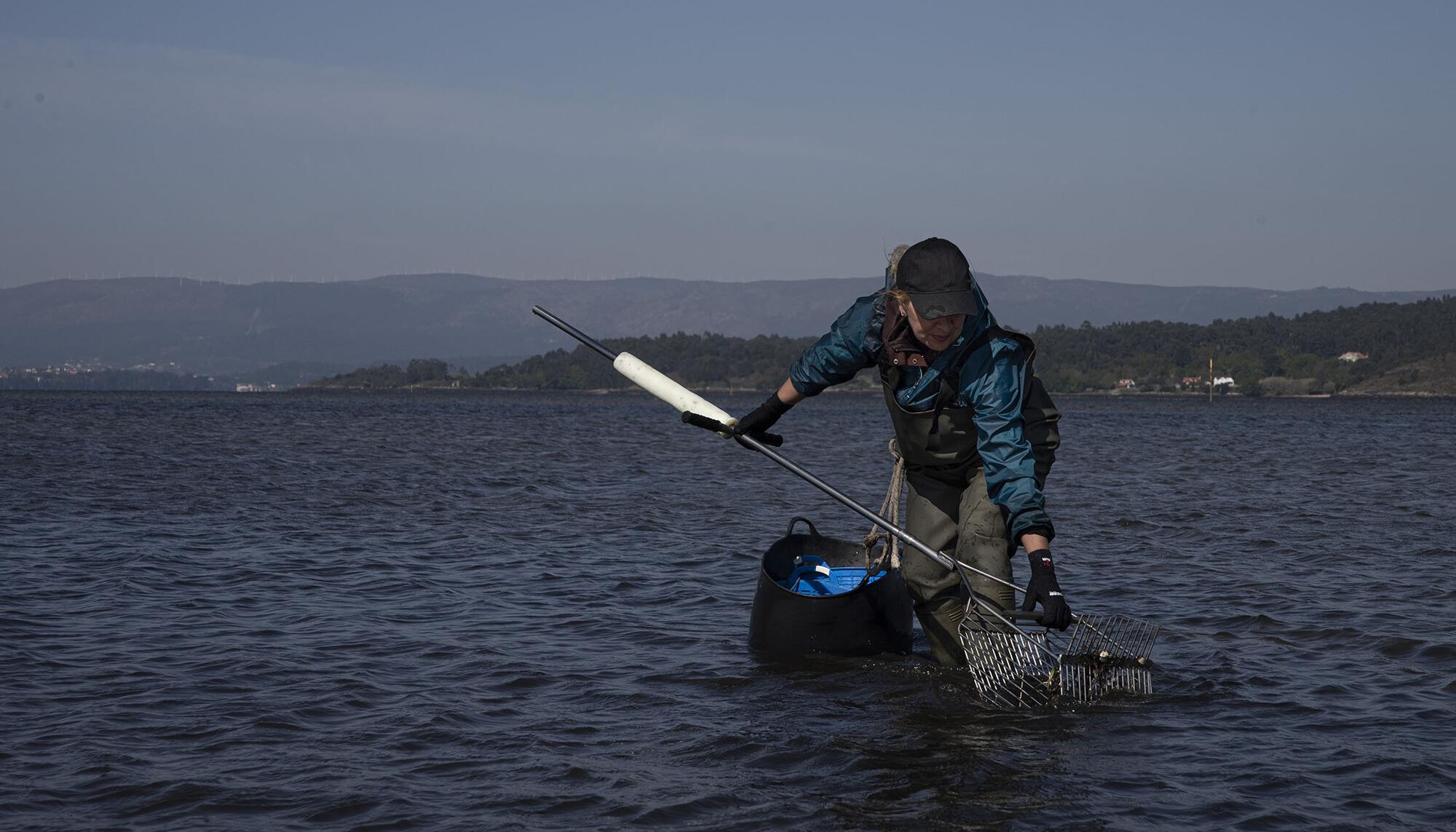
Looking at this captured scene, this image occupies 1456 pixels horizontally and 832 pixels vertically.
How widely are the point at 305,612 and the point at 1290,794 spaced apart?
744cm

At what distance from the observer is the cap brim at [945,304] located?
625cm

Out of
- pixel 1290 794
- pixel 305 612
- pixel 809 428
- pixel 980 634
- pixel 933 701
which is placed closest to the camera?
pixel 1290 794

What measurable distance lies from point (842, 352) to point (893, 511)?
1.71m

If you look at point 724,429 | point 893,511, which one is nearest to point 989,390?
point 724,429

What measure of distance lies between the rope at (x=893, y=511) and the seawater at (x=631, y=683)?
0.71 metres

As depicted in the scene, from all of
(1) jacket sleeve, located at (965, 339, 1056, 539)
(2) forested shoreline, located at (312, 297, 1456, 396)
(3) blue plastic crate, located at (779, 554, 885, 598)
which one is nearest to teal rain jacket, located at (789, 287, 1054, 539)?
(1) jacket sleeve, located at (965, 339, 1056, 539)

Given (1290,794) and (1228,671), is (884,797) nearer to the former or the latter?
(1290,794)

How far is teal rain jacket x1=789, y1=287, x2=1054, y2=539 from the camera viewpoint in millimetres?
6391

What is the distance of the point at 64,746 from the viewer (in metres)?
6.69

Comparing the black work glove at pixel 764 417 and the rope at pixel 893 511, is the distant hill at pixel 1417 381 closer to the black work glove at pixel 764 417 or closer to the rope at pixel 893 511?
the rope at pixel 893 511

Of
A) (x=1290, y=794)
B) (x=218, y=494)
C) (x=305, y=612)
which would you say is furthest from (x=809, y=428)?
(x=1290, y=794)

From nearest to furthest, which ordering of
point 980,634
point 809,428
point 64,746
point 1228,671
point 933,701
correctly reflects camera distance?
point 64,746 < point 980,634 < point 933,701 < point 1228,671 < point 809,428

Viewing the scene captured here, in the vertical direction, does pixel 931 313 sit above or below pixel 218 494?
above

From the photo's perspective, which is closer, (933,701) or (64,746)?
(64,746)
